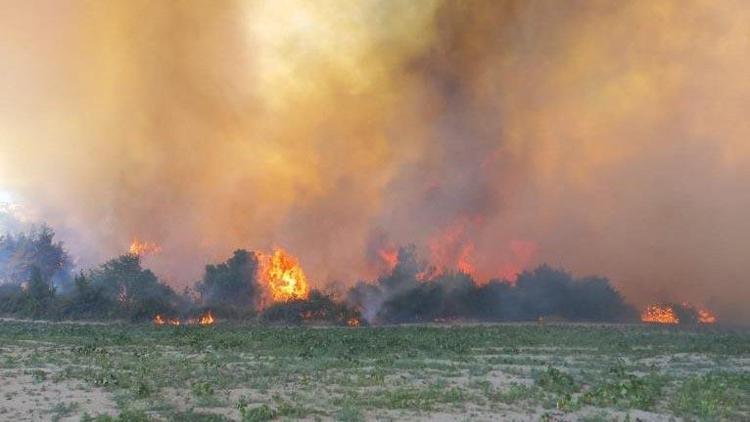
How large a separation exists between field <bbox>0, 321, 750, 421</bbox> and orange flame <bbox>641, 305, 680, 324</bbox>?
974 inches

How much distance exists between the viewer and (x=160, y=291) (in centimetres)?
6200

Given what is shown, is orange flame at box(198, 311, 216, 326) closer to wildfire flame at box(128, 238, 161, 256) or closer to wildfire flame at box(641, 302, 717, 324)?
wildfire flame at box(128, 238, 161, 256)

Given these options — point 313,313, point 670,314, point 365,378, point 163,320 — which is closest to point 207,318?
point 163,320

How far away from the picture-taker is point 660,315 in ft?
220

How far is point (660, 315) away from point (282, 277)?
4133 cm

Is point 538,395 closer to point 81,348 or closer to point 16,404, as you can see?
point 16,404

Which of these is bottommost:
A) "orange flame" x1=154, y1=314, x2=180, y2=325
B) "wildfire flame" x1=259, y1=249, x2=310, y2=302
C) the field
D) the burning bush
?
Result: the field

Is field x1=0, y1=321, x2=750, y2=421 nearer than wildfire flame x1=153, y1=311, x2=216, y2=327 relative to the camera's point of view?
Yes

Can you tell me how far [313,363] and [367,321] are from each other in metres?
31.2

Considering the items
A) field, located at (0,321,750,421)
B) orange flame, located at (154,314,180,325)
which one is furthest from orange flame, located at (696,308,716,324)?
orange flame, located at (154,314,180,325)

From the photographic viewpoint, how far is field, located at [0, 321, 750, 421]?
19281mm

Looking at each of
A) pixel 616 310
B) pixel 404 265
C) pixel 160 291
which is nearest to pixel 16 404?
pixel 160 291

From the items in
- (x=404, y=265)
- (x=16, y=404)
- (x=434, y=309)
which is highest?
(x=404, y=265)

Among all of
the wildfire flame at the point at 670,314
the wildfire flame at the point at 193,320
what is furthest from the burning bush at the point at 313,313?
the wildfire flame at the point at 670,314
